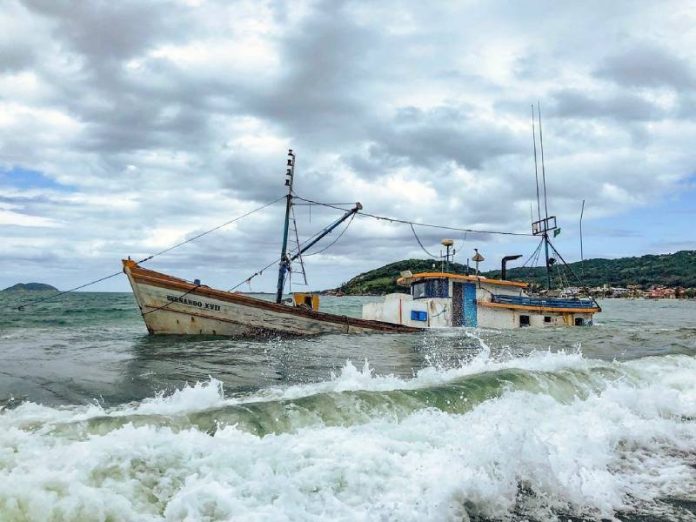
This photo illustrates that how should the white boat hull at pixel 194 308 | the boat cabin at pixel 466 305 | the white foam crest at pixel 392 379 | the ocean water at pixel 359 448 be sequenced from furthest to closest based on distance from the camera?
the boat cabin at pixel 466 305
the white boat hull at pixel 194 308
the white foam crest at pixel 392 379
the ocean water at pixel 359 448

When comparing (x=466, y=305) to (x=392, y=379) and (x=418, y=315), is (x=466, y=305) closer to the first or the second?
(x=418, y=315)

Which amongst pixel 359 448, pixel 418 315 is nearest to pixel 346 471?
pixel 359 448

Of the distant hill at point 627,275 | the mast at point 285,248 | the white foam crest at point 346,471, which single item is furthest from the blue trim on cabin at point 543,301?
the distant hill at point 627,275

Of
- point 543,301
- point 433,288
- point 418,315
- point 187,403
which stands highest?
point 433,288

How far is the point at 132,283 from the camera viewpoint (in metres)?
19.8

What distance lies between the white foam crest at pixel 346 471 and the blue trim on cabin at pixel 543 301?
18.7 metres

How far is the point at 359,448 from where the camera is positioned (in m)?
5.39

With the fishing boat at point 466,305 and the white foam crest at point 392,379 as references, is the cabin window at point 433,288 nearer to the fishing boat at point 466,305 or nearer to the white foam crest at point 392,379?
the fishing boat at point 466,305

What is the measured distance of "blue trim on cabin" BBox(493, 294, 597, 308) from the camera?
25406 mm

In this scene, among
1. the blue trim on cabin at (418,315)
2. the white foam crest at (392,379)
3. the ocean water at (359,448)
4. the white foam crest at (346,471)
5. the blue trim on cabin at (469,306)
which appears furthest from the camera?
the blue trim on cabin at (469,306)

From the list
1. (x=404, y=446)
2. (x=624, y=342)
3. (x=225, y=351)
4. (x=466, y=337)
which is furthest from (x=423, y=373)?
(x=624, y=342)

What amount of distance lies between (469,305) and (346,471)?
20789 millimetres

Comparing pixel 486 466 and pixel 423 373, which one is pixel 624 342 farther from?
pixel 486 466

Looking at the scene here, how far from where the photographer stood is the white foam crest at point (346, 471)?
412cm
